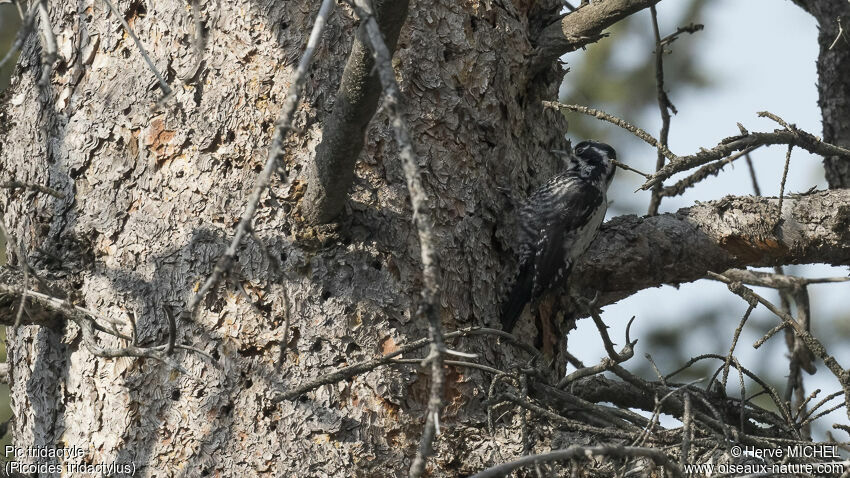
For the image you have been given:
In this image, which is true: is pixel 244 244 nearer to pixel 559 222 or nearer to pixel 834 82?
pixel 559 222

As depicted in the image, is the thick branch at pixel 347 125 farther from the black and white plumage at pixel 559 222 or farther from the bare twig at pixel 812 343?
the bare twig at pixel 812 343

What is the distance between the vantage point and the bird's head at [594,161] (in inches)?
151

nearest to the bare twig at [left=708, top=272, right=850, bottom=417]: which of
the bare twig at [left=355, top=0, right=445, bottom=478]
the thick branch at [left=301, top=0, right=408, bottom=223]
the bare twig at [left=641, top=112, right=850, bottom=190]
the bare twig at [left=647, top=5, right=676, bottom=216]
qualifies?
the bare twig at [left=641, top=112, right=850, bottom=190]

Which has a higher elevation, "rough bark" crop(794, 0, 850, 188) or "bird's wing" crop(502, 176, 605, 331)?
"rough bark" crop(794, 0, 850, 188)

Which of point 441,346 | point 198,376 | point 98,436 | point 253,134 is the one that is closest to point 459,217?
point 253,134

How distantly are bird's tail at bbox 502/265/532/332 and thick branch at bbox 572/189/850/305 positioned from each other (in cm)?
28

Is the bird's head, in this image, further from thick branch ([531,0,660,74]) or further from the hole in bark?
the hole in bark

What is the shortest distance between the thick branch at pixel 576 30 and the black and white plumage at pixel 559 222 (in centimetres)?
39

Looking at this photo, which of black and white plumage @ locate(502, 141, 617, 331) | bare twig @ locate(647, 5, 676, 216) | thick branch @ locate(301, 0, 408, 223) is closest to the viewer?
thick branch @ locate(301, 0, 408, 223)

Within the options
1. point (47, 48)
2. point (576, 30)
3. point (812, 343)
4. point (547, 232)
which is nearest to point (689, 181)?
point (547, 232)

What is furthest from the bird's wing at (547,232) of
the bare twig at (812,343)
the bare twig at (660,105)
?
the bare twig at (812,343)

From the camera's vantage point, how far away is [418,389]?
7.69ft

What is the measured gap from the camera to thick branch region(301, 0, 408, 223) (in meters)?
1.79

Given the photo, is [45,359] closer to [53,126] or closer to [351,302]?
[53,126]
